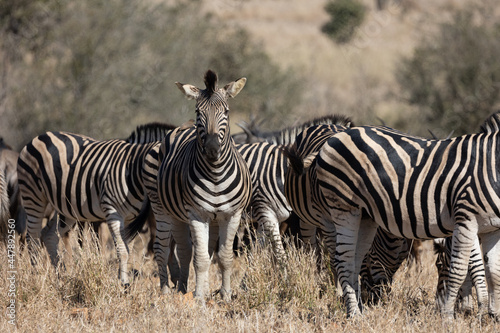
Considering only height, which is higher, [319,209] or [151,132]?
[151,132]

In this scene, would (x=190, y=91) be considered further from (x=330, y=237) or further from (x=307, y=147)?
(x=330, y=237)

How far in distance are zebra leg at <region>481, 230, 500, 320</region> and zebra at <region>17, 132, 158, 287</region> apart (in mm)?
3741

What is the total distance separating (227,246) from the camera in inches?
251

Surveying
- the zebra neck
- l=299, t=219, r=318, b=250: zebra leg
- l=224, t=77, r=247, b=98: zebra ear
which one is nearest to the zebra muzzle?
the zebra neck

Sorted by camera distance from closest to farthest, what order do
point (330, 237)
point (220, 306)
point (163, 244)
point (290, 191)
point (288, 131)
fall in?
point (220, 306) → point (330, 237) → point (290, 191) → point (163, 244) → point (288, 131)

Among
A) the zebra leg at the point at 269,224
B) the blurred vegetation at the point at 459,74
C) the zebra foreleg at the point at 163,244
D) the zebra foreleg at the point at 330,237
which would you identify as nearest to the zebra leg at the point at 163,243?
the zebra foreleg at the point at 163,244

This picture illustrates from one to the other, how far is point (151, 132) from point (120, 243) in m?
1.64

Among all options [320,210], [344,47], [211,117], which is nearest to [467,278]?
[320,210]

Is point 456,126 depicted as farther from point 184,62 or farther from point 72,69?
point 72,69

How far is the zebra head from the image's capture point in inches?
230

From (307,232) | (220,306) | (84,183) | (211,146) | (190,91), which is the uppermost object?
(190,91)

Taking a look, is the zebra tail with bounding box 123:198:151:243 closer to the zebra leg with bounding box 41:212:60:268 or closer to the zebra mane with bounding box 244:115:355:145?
the zebra leg with bounding box 41:212:60:268

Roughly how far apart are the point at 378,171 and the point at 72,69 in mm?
13931

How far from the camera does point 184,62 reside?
67.3ft
